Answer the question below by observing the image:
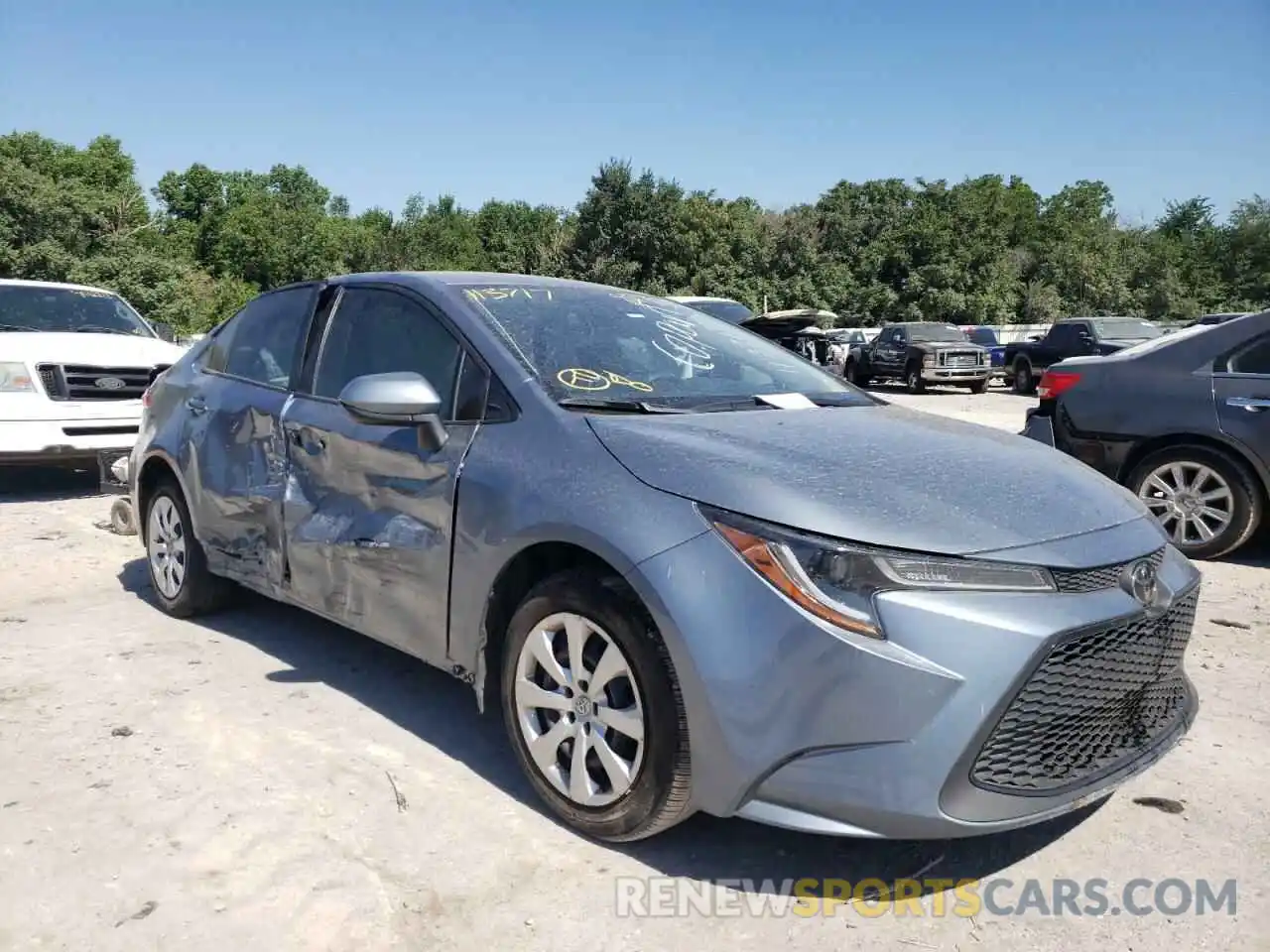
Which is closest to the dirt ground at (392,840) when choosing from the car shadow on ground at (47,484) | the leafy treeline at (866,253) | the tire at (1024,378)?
the car shadow on ground at (47,484)

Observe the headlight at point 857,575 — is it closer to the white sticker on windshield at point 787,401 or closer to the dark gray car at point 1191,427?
the white sticker on windshield at point 787,401

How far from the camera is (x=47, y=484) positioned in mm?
9234

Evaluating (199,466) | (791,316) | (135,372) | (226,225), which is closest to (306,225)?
(226,225)

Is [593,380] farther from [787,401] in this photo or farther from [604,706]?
[604,706]

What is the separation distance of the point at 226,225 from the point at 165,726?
71.6 meters

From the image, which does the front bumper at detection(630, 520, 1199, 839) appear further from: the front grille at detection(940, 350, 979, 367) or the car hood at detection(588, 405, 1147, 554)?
the front grille at detection(940, 350, 979, 367)

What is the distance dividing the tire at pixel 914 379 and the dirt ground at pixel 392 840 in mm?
19233

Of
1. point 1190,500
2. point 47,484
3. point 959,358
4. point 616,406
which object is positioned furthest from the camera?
point 959,358

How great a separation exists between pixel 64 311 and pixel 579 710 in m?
8.44

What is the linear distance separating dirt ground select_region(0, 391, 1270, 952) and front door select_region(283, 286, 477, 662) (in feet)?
1.48

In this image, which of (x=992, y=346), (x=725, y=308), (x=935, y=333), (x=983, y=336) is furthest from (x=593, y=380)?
(x=983, y=336)

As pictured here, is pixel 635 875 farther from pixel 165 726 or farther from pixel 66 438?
pixel 66 438

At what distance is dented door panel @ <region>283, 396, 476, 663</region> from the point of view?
3326mm

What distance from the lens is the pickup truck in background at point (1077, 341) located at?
21.0 meters
